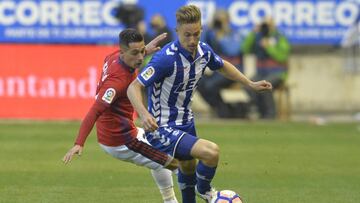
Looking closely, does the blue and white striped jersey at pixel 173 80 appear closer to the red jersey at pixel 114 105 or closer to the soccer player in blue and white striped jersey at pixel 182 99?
the soccer player in blue and white striped jersey at pixel 182 99

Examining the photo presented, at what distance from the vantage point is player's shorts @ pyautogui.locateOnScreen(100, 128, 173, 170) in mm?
8922

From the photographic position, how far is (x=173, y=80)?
343 inches

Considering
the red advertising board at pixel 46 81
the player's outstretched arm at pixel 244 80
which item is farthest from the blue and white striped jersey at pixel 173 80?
the red advertising board at pixel 46 81

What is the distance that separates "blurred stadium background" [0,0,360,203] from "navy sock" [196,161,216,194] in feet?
3.73

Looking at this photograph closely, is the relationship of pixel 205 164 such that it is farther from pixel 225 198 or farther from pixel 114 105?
pixel 114 105

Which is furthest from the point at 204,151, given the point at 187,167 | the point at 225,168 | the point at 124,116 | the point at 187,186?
the point at 225,168

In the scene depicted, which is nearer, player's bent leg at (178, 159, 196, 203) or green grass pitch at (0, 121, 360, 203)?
player's bent leg at (178, 159, 196, 203)

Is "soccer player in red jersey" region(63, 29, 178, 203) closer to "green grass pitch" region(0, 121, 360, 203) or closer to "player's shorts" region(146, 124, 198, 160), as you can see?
"player's shorts" region(146, 124, 198, 160)

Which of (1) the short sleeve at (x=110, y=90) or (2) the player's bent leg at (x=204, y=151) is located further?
(1) the short sleeve at (x=110, y=90)

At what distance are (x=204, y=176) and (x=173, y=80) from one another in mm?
965

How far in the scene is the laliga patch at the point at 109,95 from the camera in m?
8.72

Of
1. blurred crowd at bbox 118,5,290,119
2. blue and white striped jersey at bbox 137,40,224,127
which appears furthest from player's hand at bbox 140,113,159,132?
blurred crowd at bbox 118,5,290,119

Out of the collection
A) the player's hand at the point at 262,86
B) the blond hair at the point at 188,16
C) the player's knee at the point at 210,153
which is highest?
the blond hair at the point at 188,16

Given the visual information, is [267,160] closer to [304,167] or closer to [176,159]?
[304,167]
